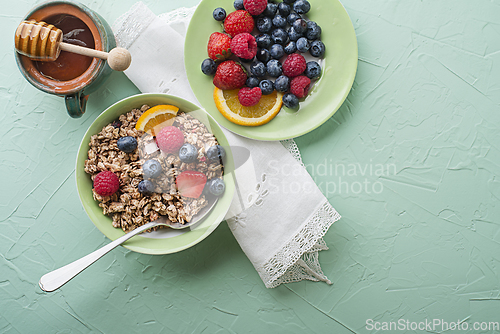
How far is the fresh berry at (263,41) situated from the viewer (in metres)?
1.14

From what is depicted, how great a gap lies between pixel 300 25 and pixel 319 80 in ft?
0.73

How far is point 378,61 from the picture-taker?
1263 millimetres

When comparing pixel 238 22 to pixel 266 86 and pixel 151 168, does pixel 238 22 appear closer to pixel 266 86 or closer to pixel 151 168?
pixel 266 86

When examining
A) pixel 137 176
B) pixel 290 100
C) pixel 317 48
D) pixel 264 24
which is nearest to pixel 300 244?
pixel 290 100

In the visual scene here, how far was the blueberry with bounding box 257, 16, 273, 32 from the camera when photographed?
45.1 inches

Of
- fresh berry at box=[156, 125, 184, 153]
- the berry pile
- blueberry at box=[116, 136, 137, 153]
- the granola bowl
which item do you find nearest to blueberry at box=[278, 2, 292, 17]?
the berry pile

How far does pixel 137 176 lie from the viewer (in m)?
1.00

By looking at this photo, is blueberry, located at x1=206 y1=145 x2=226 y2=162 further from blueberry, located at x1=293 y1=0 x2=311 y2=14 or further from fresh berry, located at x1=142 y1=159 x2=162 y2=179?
blueberry, located at x1=293 y1=0 x2=311 y2=14

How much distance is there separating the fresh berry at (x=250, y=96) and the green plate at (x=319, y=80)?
10 centimetres

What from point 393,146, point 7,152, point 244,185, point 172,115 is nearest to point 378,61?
point 393,146

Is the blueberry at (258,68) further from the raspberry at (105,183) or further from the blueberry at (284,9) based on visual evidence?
the raspberry at (105,183)

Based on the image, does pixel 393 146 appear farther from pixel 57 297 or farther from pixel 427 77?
pixel 57 297

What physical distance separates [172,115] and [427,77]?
1.11 metres

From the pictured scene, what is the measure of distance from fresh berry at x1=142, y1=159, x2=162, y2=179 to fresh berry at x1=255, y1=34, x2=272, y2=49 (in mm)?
615
